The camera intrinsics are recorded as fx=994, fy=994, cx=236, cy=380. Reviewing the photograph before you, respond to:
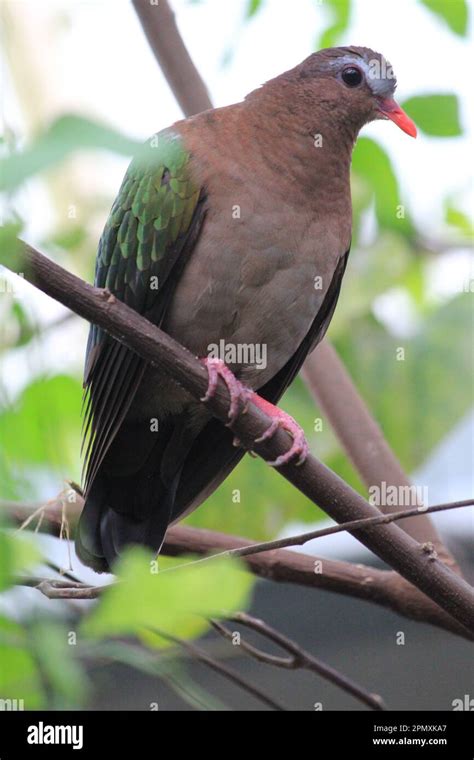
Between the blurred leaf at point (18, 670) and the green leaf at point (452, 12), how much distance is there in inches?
58.1

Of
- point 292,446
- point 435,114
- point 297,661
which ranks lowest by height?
point 297,661

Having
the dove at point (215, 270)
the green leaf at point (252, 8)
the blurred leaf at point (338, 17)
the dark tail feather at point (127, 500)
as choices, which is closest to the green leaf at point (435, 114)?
the blurred leaf at point (338, 17)

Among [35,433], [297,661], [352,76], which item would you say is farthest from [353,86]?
[35,433]

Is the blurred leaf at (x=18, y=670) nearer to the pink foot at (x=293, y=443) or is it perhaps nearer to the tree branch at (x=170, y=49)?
the pink foot at (x=293, y=443)

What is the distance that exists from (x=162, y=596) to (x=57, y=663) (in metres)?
0.13

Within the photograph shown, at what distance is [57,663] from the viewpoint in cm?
102

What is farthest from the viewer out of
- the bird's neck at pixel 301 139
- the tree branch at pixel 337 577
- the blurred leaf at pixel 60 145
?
the bird's neck at pixel 301 139

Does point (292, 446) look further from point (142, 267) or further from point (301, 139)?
point (301, 139)

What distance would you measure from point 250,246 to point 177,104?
0.67 meters

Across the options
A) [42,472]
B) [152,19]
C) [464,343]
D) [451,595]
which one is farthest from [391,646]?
[42,472]

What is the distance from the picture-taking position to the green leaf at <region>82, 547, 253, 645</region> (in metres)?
1.01

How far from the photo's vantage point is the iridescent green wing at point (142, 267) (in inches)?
117
